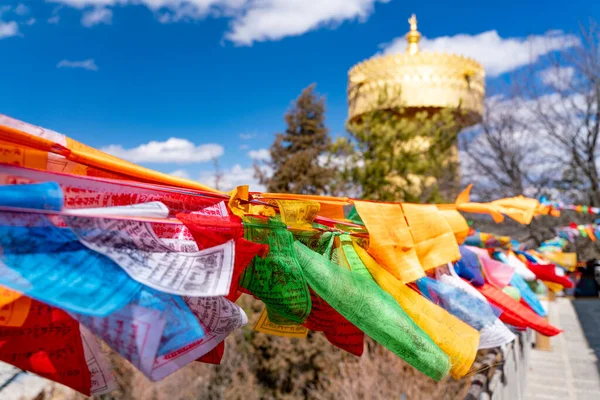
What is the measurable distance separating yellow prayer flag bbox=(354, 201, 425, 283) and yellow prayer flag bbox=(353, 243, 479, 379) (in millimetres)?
62

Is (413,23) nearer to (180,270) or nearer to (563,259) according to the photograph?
(563,259)

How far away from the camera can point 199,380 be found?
A: 23.4 ft

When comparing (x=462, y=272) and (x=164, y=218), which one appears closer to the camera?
(x=164, y=218)

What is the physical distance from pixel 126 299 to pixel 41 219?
0.26m

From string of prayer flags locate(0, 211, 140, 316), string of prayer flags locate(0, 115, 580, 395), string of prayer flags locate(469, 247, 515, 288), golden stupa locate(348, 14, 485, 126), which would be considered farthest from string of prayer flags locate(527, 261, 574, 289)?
golden stupa locate(348, 14, 485, 126)

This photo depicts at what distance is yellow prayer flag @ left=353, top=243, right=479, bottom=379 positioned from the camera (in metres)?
2.01

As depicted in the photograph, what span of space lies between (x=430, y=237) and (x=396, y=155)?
9.94m

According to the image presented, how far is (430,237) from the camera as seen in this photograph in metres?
2.65

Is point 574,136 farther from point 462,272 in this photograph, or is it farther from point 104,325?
point 104,325

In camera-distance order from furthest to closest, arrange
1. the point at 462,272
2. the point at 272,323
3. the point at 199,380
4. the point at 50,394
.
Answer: the point at 199,380, the point at 50,394, the point at 462,272, the point at 272,323

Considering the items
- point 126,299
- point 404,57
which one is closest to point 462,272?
point 126,299

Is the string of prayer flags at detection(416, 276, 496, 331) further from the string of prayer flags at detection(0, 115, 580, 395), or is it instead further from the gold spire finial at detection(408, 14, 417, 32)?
the gold spire finial at detection(408, 14, 417, 32)

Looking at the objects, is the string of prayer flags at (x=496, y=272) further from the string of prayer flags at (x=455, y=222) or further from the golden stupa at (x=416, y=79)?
the golden stupa at (x=416, y=79)

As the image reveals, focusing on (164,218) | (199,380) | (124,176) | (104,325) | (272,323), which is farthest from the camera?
(199,380)
